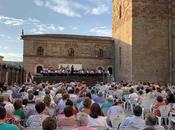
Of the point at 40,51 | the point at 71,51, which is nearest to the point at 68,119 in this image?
the point at 40,51

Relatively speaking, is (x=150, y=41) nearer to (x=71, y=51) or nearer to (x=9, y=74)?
(x=71, y=51)

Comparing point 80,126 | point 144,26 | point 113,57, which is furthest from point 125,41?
point 80,126

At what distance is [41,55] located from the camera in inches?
1512

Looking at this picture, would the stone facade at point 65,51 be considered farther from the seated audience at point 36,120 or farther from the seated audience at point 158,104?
the seated audience at point 36,120

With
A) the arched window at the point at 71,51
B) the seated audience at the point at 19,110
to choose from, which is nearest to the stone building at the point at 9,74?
the arched window at the point at 71,51

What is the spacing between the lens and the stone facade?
38188 millimetres

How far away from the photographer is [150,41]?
107ft

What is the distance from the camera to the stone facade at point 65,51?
3819 centimetres

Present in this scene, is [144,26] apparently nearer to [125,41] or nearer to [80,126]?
[125,41]

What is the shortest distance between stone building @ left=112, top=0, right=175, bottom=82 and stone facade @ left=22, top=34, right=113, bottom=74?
6.09 meters

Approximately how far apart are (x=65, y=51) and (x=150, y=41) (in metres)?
10.3

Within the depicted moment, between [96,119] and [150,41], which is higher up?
[150,41]

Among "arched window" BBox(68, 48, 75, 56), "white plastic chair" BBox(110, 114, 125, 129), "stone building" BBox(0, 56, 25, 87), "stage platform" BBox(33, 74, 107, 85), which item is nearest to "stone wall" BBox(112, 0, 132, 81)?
→ "stage platform" BBox(33, 74, 107, 85)

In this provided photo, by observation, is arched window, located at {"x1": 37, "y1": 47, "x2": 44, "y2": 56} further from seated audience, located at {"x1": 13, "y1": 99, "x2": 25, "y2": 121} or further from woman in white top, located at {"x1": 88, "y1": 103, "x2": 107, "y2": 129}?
woman in white top, located at {"x1": 88, "y1": 103, "x2": 107, "y2": 129}
